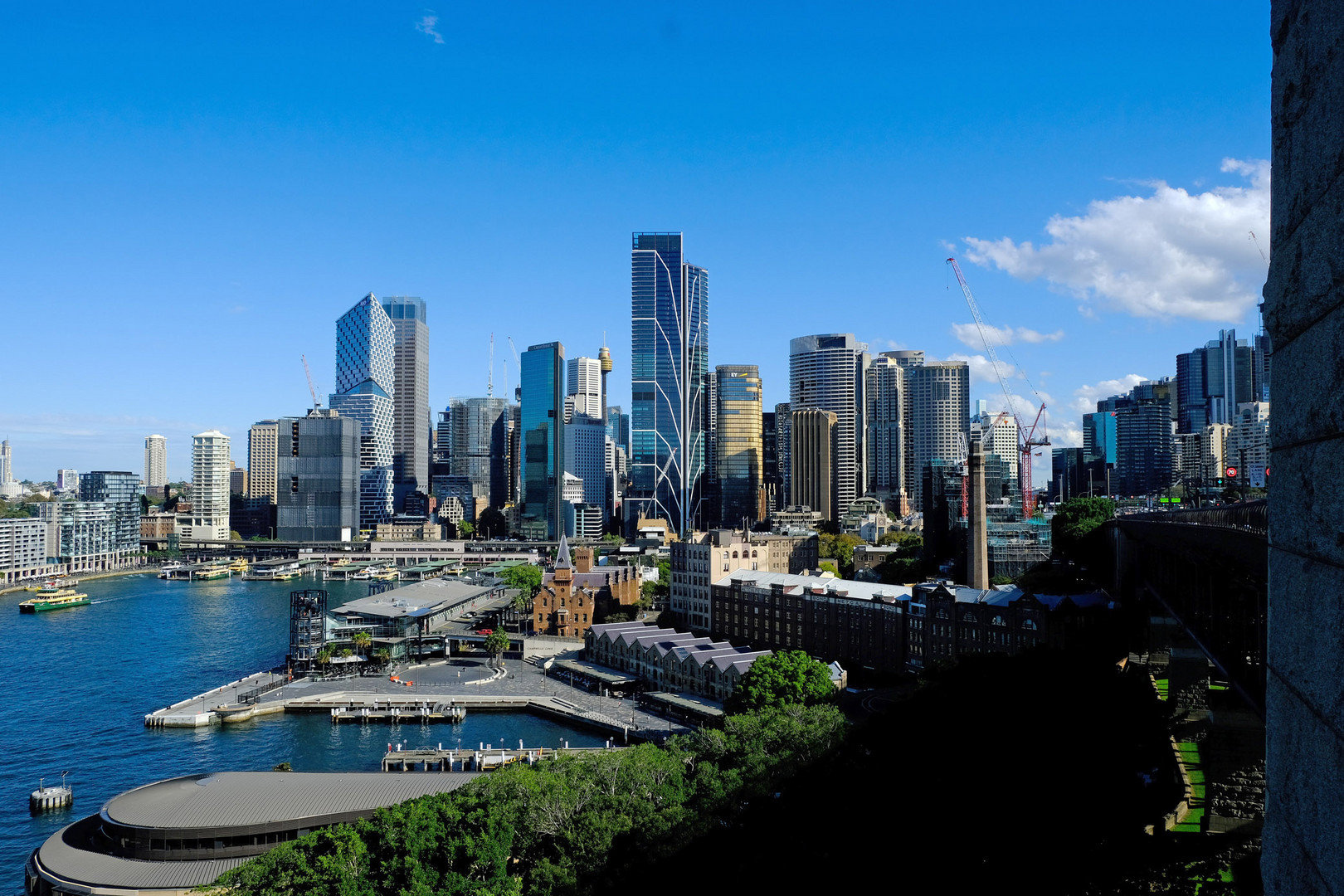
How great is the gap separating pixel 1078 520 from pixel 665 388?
7263 centimetres

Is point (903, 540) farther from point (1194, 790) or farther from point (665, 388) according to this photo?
point (1194, 790)

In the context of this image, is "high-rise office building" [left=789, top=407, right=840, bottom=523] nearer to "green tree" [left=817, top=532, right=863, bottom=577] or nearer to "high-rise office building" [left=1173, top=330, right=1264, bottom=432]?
"green tree" [left=817, top=532, right=863, bottom=577]

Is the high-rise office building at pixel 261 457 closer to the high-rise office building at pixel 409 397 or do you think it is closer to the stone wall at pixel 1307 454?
the high-rise office building at pixel 409 397

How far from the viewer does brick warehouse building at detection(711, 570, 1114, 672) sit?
35.0 m

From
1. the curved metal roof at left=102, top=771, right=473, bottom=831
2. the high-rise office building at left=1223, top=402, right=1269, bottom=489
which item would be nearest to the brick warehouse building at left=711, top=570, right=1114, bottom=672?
the curved metal roof at left=102, top=771, right=473, bottom=831

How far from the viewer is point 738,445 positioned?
13238 centimetres

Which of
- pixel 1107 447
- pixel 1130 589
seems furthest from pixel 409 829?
pixel 1107 447

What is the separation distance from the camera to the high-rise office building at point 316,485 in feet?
387

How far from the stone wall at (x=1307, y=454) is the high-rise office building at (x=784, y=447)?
12730cm

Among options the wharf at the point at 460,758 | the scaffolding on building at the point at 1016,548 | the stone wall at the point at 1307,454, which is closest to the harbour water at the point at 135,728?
the wharf at the point at 460,758

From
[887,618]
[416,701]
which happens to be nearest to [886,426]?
[887,618]

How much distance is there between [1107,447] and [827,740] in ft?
482

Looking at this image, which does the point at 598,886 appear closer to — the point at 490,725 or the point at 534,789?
the point at 534,789

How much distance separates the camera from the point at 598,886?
1753cm
